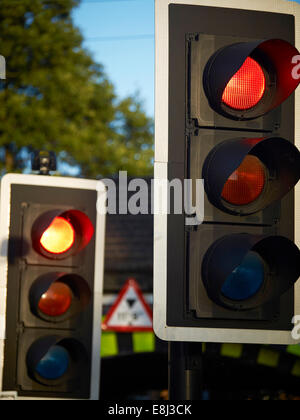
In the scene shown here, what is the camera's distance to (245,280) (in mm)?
3508

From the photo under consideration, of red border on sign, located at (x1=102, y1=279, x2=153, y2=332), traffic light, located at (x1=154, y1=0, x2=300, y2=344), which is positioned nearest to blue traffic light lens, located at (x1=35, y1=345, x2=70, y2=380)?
traffic light, located at (x1=154, y1=0, x2=300, y2=344)

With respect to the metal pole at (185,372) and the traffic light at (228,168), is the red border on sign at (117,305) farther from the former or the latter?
→ the traffic light at (228,168)

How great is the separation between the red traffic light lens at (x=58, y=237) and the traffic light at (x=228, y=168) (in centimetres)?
195

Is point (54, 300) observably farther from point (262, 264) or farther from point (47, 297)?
point (262, 264)

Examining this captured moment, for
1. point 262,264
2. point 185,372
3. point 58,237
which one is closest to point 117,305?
point 58,237

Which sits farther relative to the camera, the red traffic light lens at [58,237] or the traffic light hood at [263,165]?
the red traffic light lens at [58,237]

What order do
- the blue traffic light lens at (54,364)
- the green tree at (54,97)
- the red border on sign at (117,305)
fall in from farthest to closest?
the green tree at (54,97)
the red border on sign at (117,305)
the blue traffic light lens at (54,364)

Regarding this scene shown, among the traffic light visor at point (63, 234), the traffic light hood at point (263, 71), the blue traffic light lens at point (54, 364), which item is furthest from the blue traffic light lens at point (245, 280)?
the blue traffic light lens at point (54, 364)

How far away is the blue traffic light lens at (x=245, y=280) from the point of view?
3.48 metres

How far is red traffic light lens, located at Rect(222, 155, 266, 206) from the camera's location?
3.54 metres

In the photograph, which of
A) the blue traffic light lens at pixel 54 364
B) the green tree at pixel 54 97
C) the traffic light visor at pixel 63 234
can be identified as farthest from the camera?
the green tree at pixel 54 97

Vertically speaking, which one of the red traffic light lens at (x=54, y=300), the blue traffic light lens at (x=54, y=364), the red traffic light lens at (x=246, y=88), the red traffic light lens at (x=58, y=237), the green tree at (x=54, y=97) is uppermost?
the green tree at (x=54, y=97)

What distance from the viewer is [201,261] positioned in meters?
3.47
